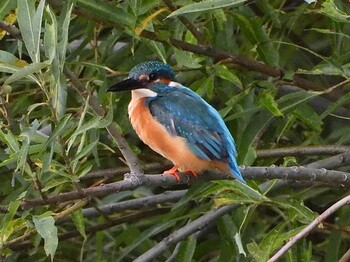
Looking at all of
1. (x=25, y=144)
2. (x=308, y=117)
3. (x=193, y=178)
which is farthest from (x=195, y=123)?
(x=25, y=144)

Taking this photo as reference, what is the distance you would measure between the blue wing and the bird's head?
0.15 feet

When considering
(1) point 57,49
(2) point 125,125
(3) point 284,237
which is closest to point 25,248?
(2) point 125,125

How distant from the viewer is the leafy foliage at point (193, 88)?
8.51ft

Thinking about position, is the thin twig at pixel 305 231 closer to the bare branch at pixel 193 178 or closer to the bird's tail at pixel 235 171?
the bare branch at pixel 193 178

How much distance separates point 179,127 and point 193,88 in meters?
0.45

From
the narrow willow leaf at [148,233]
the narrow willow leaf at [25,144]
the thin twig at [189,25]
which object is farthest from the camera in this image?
the narrow willow leaf at [148,233]

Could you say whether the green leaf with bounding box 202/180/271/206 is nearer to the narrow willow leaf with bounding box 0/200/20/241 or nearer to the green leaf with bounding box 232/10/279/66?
the green leaf with bounding box 232/10/279/66

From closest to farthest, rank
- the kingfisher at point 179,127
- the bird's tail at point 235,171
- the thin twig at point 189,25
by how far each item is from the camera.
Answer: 1. the bird's tail at point 235,171
2. the kingfisher at point 179,127
3. the thin twig at point 189,25

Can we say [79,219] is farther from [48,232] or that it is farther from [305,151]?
[305,151]

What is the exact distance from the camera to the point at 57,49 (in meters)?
2.41

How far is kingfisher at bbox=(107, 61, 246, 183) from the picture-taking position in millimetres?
2840

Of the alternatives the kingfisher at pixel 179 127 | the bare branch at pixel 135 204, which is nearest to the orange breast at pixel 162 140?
the kingfisher at pixel 179 127

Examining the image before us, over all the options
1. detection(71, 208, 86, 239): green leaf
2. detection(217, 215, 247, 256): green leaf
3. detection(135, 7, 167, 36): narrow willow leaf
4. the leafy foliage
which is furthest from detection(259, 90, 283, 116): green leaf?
detection(71, 208, 86, 239): green leaf

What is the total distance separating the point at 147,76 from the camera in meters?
3.10
